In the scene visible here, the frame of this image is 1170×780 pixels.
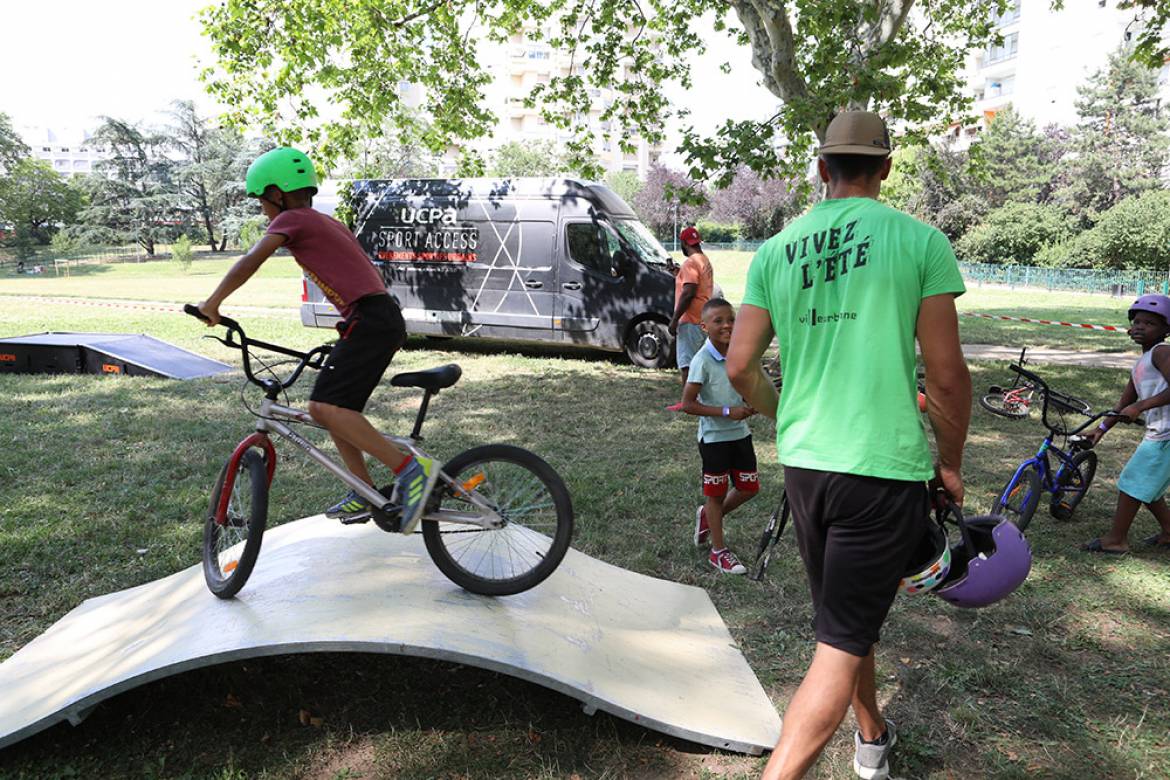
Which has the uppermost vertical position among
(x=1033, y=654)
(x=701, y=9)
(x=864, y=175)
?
(x=701, y=9)

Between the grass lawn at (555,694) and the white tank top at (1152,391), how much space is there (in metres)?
0.84

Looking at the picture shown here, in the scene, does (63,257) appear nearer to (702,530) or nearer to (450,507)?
(702,530)

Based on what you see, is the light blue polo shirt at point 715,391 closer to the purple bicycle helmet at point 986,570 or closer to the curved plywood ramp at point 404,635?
the curved plywood ramp at point 404,635

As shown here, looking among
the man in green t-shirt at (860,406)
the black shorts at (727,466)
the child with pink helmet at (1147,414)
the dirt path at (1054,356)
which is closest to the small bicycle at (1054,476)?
the child with pink helmet at (1147,414)

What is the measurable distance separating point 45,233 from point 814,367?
Result: 78.5 metres

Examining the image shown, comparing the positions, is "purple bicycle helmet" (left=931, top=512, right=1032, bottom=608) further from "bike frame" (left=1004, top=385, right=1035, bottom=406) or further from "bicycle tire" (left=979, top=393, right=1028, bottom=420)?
"bike frame" (left=1004, top=385, right=1035, bottom=406)

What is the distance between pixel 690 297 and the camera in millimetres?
8633

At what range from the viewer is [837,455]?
7.38 ft

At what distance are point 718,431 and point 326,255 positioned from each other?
2401mm

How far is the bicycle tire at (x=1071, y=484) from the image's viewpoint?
17.9 feet

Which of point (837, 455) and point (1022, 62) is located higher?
point (1022, 62)

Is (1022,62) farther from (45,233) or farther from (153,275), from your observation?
(45,233)

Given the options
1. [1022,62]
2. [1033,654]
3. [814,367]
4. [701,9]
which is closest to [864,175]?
[814,367]

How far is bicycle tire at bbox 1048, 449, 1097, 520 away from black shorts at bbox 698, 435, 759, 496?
248 cm
